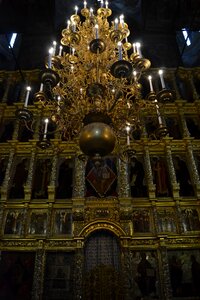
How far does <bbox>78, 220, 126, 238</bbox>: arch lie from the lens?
807cm

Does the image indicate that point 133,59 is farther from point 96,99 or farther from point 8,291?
point 8,291

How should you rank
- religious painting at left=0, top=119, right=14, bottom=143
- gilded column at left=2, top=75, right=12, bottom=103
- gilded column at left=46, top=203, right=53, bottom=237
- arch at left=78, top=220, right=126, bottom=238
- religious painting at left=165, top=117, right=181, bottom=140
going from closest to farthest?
1. arch at left=78, top=220, right=126, bottom=238
2. gilded column at left=46, top=203, right=53, bottom=237
3. religious painting at left=165, top=117, right=181, bottom=140
4. religious painting at left=0, top=119, right=14, bottom=143
5. gilded column at left=2, top=75, right=12, bottom=103

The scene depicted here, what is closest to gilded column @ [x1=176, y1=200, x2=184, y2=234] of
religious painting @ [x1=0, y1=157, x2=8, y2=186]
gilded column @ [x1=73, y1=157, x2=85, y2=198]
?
gilded column @ [x1=73, y1=157, x2=85, y2=198]

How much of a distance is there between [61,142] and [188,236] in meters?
4.69

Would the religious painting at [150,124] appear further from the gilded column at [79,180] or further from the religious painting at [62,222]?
the religious painting at [62,222]

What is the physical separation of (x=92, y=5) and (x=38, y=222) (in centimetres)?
830

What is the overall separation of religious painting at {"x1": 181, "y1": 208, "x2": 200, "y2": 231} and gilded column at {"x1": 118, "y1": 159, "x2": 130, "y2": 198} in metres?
1.65

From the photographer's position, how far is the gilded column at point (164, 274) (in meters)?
7.29

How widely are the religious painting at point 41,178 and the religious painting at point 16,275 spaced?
171 cm

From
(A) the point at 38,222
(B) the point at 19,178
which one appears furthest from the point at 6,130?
(A) the point at 38,222

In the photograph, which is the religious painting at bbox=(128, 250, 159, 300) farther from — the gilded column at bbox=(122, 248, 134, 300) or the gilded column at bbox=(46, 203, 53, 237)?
the gilded column at bbox=(46, 203, 53, 237)

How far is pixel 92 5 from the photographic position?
11.8 m

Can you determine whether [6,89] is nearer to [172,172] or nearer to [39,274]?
[172,172]

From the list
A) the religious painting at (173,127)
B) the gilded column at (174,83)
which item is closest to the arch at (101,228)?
the religious painting at (173,127)
